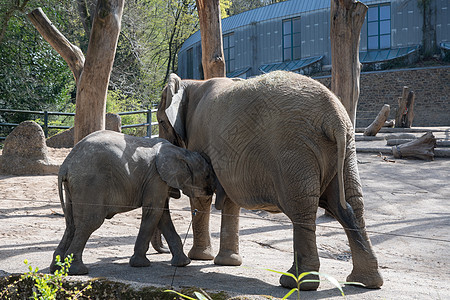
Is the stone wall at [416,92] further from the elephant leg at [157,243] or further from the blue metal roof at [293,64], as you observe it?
the elephant leg at [157,243]

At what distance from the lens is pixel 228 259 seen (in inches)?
215

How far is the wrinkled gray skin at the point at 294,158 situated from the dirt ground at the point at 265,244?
0.39 m

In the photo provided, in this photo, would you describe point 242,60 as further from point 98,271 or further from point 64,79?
point 98,271

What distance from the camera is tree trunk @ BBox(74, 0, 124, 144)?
7875mm

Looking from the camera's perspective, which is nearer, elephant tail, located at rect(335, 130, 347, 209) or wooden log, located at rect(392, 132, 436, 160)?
elephant tail, located at rect(335, 130, 347, 209)

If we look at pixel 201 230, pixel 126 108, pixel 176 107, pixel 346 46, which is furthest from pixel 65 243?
pixel 126 108

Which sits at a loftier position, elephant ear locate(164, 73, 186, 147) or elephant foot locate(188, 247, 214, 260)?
elephant ear locate(164, 73, 186, 147)

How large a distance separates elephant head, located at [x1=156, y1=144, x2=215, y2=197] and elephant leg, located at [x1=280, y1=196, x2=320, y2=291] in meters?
1.09

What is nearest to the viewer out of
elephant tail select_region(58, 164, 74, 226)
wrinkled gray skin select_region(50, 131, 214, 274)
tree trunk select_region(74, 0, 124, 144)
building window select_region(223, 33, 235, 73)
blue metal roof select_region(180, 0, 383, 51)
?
wrinkled gray skin select_region(50, 131, 214, 274)

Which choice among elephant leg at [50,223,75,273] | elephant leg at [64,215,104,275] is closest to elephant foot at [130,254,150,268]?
elephant leg at [64,215,104,275]

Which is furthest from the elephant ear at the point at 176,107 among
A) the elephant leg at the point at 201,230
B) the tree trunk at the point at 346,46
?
the tree trunk at the point at 346,46

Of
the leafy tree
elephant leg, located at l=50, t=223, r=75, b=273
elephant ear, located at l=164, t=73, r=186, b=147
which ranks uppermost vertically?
the leafy tree

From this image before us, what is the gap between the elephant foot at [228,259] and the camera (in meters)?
5.45

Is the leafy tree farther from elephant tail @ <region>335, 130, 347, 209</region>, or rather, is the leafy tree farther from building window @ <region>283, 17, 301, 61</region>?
elephant tail @ <region>335, 130, 347, 209</region>
